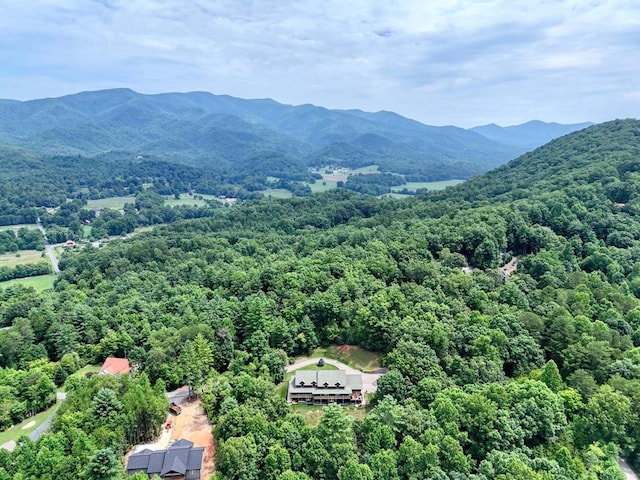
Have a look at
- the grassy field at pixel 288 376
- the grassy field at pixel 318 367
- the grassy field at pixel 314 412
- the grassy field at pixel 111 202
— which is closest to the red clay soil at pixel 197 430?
the grassy field at pixel 288 376

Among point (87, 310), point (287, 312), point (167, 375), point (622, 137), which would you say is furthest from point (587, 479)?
point (622, 137)

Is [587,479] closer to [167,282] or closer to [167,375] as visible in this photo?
[167,375]

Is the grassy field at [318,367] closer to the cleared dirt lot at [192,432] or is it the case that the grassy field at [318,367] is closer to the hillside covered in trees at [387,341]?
the hillside covered in trees at [387,341]

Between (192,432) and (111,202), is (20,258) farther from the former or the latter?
(192,432)

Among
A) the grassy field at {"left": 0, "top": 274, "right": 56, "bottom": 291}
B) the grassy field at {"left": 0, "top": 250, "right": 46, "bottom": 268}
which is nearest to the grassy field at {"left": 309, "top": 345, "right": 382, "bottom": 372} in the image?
the grassy field at {"left": 0, "top": 274, "right": 56, "bottom": 291}

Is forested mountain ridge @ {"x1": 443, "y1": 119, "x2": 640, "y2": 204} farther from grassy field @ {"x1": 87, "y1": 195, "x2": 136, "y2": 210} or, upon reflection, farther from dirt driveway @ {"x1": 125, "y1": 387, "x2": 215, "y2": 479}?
grassy field @ {"x1": 87, "y1": 195, "x2": 136, "y2": 210}
